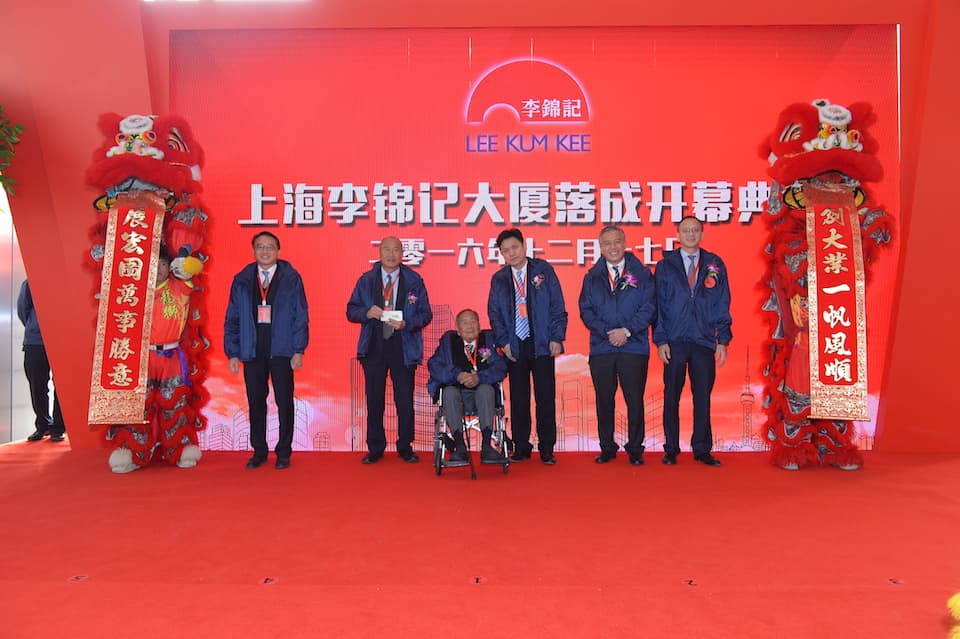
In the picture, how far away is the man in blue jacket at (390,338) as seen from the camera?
170 inches

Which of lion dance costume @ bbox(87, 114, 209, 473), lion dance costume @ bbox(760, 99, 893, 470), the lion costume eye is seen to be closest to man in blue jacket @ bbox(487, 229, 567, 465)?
lion dance costume @ bbox(760, 99, 893, 470)

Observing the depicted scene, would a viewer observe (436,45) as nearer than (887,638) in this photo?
No

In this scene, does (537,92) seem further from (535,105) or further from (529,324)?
(529,324)

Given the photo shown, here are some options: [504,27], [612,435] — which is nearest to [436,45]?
[504,27]

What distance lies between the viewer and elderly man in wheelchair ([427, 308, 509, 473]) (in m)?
3.95

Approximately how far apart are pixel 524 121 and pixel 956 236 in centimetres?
271

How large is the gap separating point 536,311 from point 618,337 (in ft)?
1.58

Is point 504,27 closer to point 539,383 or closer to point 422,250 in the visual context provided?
point 422,250

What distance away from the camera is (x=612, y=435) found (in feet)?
14.1

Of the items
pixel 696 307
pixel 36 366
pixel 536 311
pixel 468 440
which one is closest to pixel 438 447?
pixel 468 440

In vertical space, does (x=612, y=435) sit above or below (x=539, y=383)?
below

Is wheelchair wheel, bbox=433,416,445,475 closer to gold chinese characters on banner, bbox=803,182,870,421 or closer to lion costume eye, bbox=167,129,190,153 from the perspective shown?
gold chinese characters on banner, bbox=803,182,870,421

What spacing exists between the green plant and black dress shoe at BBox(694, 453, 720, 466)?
14.4 ft

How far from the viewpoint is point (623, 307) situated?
4.21 meters
